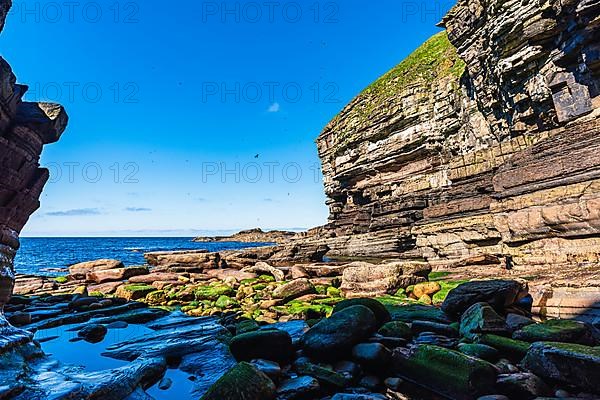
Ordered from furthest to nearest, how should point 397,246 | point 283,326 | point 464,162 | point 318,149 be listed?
point 318,149, point 397,246, point 464,162, point 283,326

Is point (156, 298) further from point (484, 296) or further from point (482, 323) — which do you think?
point (482, 323)

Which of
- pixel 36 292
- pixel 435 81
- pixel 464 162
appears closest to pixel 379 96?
pixel 435 81

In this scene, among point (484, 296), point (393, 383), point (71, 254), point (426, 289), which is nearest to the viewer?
point (393, 383)

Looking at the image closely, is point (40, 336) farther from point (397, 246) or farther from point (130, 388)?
point (397, 246)

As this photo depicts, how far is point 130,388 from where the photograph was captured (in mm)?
Result: 4449

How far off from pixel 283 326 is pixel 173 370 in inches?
110

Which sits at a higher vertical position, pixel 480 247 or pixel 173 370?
pixel 480 247

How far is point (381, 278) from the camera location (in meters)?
12.3

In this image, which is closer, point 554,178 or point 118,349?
point 118,349

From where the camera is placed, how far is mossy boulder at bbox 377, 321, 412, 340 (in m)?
5.56

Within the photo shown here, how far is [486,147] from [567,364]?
28218 mm

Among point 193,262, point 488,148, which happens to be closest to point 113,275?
point 193,262

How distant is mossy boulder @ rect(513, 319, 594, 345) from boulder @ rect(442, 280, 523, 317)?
1.85 metres

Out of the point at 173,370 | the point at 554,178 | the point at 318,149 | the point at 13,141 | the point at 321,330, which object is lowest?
the point at 173,370
